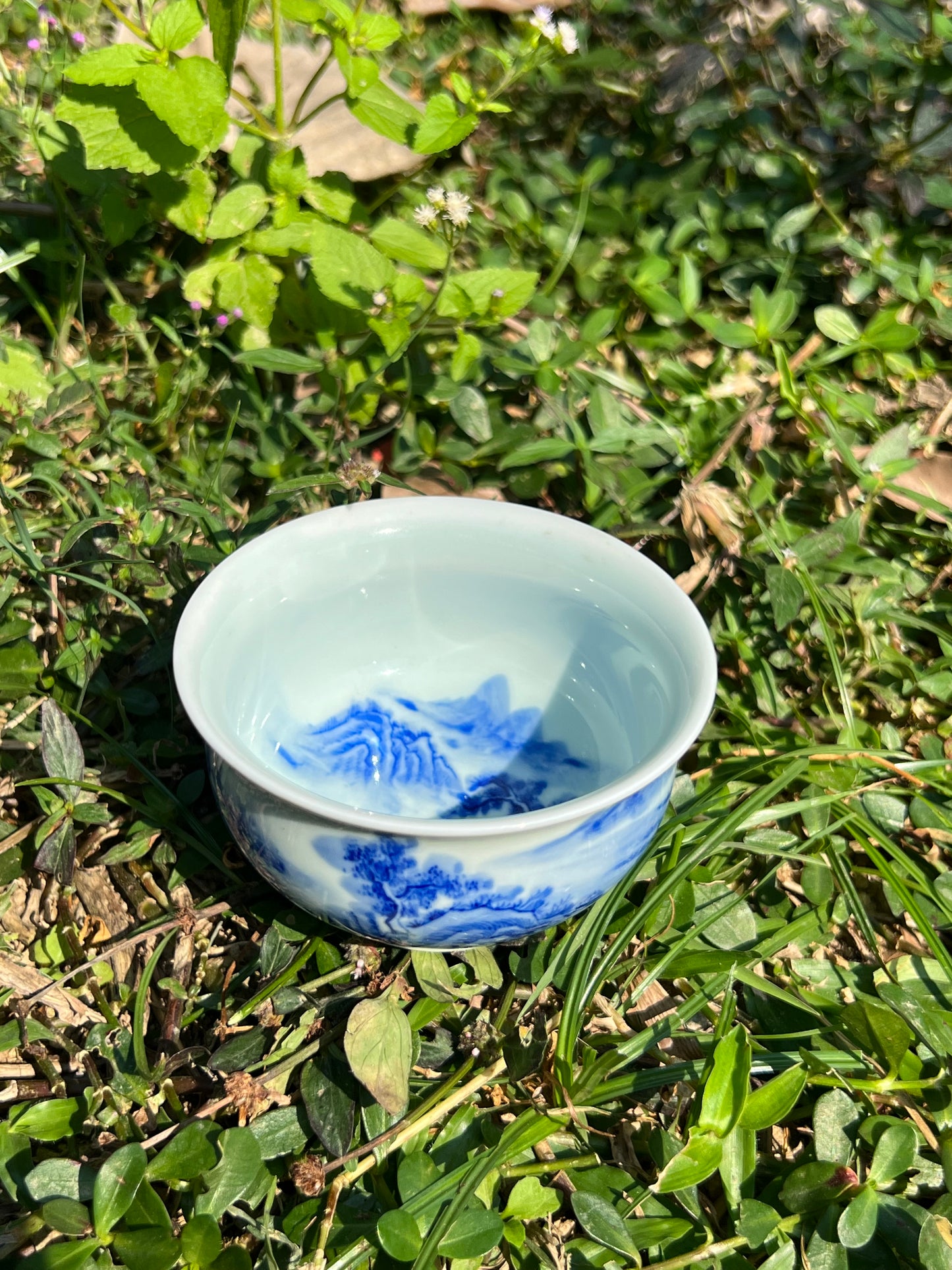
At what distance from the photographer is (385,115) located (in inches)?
63.2

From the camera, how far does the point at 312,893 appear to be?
1.15 metres

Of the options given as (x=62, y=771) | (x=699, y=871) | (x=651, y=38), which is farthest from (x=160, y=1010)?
(x=651, y=38)

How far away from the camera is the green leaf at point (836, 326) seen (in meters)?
1.91

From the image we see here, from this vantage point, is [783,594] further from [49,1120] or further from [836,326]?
[49,1120]

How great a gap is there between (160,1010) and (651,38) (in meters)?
2.35

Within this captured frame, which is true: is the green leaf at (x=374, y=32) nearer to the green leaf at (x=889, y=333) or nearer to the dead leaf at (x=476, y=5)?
the green leaf at (x=889, y=333)

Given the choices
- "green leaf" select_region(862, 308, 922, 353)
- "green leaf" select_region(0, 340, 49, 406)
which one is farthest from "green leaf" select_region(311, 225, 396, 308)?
"green leaf" select_region(862, 308, 922, 353)

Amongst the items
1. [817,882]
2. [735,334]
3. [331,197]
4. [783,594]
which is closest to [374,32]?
[331,197]

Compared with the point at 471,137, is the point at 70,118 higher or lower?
higher

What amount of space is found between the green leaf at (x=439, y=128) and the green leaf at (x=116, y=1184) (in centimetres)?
128

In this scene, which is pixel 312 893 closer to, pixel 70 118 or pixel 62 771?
pixel 62 771

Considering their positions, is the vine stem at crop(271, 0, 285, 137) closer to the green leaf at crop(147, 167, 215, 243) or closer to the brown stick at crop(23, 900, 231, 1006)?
the green leaf at crop(147, 167, 215, 243)

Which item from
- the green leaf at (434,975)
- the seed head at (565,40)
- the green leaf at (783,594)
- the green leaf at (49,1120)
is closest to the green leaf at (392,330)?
the seed head at (565,40)

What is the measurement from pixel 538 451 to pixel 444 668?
1.26 ft
